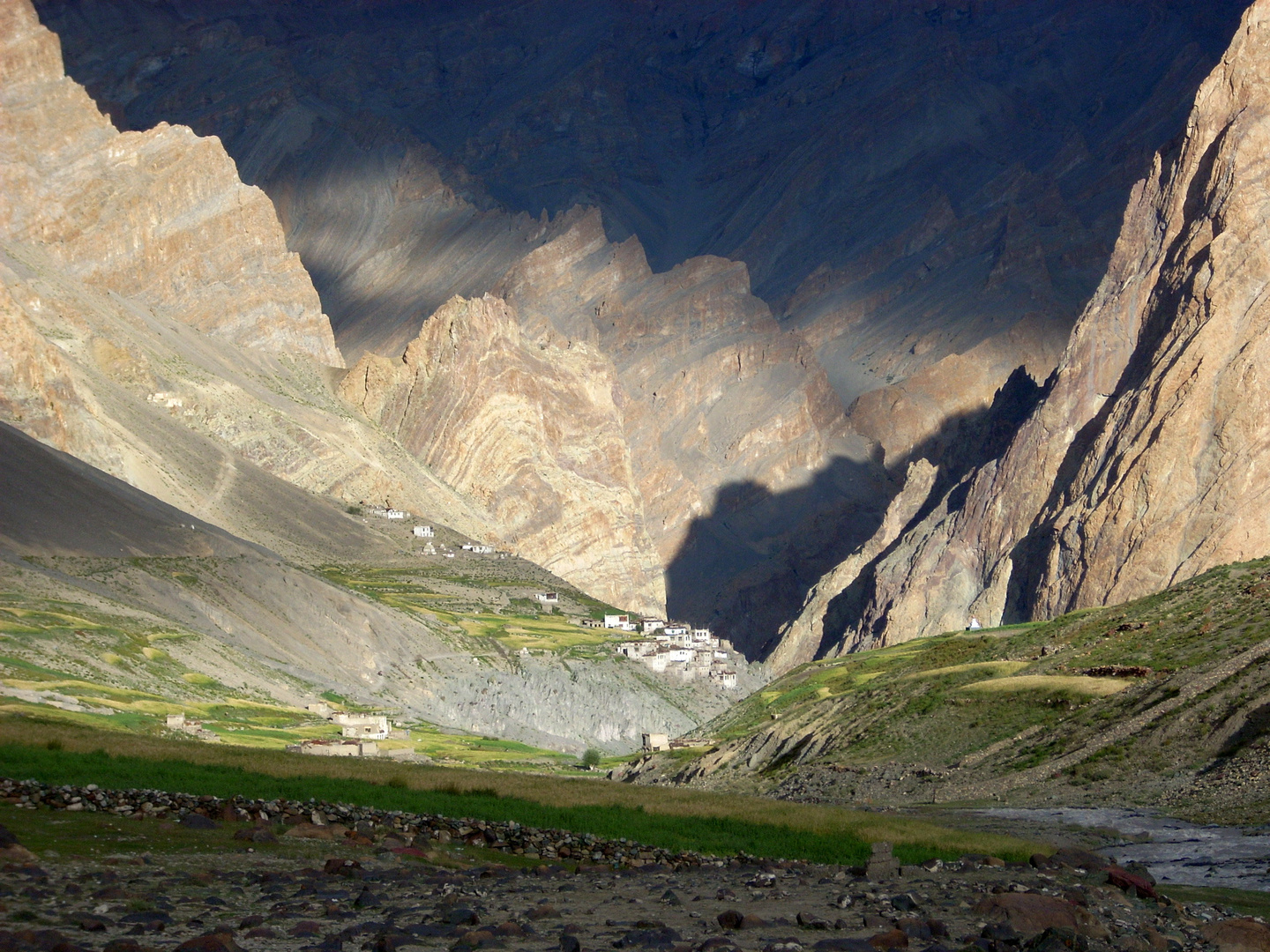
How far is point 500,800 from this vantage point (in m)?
43.4

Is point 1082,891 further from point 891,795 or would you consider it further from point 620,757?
point 620,757

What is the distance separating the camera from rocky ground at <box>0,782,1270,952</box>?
2248 centimetres

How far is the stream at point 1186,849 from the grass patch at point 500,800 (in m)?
2.82

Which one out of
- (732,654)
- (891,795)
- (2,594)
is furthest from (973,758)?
(732,654)

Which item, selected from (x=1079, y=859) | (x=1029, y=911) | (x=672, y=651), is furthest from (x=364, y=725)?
(x=1029, y=911)

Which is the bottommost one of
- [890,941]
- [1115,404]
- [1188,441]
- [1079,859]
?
[890,941]

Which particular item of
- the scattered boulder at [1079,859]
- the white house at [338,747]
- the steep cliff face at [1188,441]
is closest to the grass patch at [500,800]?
the scattered boulder at [1079,859]

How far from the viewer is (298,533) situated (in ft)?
620

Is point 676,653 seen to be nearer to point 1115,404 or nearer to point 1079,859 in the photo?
point 1115,404

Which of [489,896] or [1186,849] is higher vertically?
[1186,849]

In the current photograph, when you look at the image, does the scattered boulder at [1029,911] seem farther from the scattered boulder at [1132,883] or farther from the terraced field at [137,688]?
the terraced field at [137,688]

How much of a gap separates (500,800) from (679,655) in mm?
126689

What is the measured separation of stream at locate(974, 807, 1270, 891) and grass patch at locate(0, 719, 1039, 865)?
9.25 feet

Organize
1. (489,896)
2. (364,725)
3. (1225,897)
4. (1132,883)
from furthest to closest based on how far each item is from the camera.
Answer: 1. (364,725)
2. (1225,897)
3. (1132,883)
4. (489,896)
